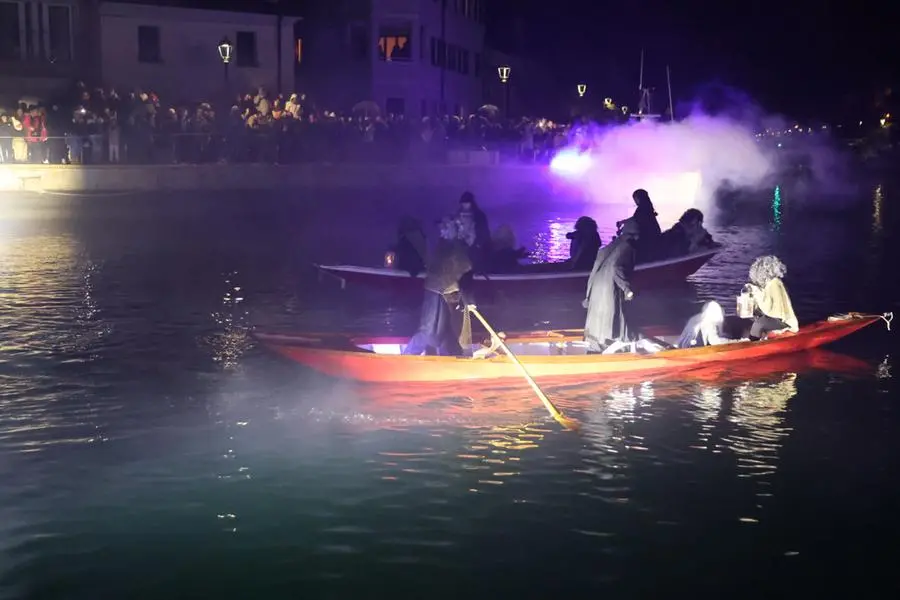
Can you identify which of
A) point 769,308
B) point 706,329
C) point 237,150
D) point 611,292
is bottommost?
point 706,329

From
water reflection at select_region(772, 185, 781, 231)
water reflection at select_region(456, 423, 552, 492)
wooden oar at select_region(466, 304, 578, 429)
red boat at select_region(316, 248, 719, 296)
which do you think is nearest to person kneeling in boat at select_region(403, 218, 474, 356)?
wooden oar at select_region(466, 304, 578, 429)

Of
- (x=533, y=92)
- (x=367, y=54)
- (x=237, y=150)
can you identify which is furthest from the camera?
(x=533, y=92)

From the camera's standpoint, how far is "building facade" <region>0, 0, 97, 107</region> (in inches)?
1735

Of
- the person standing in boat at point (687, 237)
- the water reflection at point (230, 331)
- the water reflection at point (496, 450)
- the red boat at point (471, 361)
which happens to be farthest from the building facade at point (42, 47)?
the water reflection at point (496, 450)

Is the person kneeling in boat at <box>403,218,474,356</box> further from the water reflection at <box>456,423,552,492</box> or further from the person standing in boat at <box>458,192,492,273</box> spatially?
the person standing in boat at <box>458,192,492,273</box>

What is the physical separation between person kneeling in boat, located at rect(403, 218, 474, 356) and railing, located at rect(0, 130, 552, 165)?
22.4 metres

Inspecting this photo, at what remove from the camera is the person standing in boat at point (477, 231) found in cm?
2148

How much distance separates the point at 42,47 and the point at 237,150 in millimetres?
12189

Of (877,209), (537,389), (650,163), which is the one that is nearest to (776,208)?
(877,209)

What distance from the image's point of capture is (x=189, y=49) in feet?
157

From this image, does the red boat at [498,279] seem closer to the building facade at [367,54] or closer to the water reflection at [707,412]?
the water reflection at [707,412]

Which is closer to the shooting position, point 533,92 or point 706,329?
point 706,329

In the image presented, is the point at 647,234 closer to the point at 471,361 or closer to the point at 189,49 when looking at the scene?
the point at 471,361

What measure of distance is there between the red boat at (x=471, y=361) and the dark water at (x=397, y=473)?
0.27m
